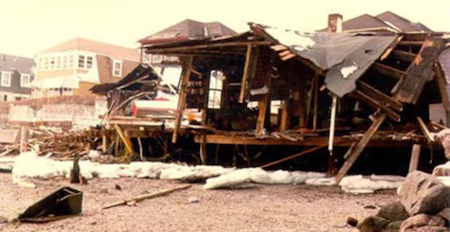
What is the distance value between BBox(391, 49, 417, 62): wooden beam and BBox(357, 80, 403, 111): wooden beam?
98 cm

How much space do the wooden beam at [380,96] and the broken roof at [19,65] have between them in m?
25.2

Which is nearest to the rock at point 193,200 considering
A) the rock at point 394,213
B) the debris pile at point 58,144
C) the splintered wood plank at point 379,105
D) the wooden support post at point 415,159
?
the rock at point 394,213

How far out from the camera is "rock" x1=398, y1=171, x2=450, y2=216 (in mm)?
4172

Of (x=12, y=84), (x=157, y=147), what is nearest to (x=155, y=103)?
(x=157, y=147)

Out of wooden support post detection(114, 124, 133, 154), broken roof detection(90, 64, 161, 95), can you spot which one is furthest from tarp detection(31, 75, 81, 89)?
wooden support post detection(114, 124, 133, 154)

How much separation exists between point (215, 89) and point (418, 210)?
34.6 feet

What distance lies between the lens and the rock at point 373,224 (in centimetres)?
482

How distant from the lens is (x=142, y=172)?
11.6 metres

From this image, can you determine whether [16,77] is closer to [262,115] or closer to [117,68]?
[117,68]

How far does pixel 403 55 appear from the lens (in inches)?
419

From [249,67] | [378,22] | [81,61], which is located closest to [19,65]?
[81,61]

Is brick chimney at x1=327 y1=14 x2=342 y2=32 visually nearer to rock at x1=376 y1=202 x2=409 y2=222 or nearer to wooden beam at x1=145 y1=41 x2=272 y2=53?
wooden beam at x1=145 y1=41 x2=272 y2=53

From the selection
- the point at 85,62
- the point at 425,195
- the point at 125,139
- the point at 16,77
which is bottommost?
the point at 125,139

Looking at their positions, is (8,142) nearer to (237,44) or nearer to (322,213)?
(237,44)
